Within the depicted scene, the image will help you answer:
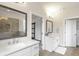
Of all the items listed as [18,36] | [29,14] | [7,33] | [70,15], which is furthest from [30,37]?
[70,15]

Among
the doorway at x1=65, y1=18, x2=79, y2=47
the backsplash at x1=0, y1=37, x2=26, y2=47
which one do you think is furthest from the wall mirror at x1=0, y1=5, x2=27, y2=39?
the doorway at x1=65, y1=18, x2=79, y2=47

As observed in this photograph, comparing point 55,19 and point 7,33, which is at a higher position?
point 55,19

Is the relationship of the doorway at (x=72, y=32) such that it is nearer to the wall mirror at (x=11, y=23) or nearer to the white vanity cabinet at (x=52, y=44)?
the white vanity cabinet at (x=52, y=44)

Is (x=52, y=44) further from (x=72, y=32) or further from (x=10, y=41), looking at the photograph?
(x=10, y=41)

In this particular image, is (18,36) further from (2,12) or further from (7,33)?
(2,12)

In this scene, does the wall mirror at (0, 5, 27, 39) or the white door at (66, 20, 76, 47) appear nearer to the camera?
the wall mirror at (0, 5, 27, 39)

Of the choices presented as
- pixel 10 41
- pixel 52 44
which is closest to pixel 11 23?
pixel 10 41

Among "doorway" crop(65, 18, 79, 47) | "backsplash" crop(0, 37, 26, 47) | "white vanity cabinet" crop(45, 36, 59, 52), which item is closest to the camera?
"backsplash" crop(0, 37, 26, 47)

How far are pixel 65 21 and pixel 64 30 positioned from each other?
194 millimetres

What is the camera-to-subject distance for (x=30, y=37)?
2674 millimetres

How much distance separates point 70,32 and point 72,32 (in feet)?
0.16

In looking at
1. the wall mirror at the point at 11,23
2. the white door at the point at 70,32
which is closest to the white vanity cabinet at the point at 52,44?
the white door at the point at 70,32

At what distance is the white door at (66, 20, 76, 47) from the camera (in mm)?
2004

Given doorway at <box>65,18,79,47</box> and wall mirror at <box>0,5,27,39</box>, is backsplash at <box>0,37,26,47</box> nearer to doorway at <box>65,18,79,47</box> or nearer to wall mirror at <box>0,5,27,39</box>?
wall mirror at <box>0,5,27,39</box>
